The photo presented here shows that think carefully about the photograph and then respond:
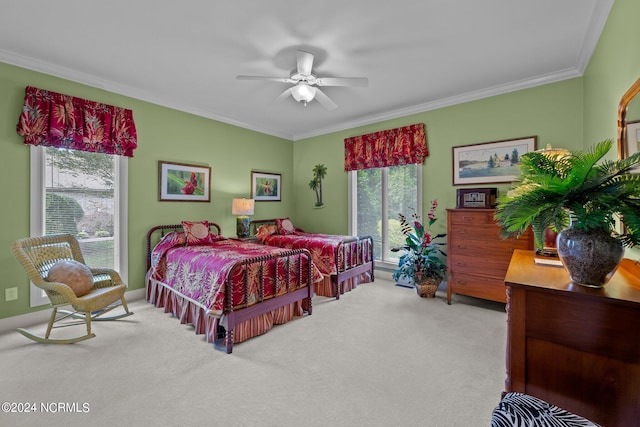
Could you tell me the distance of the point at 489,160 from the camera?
378 centimetres

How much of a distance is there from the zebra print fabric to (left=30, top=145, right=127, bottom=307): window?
4209 mm

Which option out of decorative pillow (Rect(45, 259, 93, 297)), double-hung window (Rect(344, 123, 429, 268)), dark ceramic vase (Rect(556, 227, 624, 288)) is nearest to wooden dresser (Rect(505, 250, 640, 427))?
dark ceramic vase (Rect(556, 227, 624, 288))

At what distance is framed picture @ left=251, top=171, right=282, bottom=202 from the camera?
17.4 ft

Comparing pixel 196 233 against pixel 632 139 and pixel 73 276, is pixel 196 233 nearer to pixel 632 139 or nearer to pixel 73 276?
pixel 73 276

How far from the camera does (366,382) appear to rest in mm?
2055

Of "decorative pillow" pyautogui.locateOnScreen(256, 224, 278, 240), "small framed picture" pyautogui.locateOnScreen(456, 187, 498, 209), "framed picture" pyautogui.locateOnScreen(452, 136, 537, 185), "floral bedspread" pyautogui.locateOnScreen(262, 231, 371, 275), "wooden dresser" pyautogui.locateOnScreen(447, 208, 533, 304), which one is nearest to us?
"wooden dresser" pyautogui.locateOnScreen(447, 208, 533, 304)

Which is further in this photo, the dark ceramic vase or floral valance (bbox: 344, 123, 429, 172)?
floral valance (bbox: 344, 123, 429, 172)

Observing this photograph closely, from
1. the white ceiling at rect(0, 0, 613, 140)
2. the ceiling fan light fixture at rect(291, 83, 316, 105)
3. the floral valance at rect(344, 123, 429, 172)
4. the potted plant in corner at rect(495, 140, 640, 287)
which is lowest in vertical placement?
the potted plant in corner at rect(495, 140, 640, 287)

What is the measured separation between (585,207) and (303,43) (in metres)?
2.52

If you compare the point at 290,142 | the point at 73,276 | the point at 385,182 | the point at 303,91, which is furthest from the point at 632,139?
the point at 290,142

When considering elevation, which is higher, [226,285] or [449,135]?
[449,135]

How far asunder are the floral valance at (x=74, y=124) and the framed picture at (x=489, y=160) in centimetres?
450

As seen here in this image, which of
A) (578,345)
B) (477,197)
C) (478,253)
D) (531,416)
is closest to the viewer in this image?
(531,416)

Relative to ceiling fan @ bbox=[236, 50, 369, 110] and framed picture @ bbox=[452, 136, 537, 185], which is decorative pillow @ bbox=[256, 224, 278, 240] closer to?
ceiling fan @ bbox=[236, 50, 369, 110]
